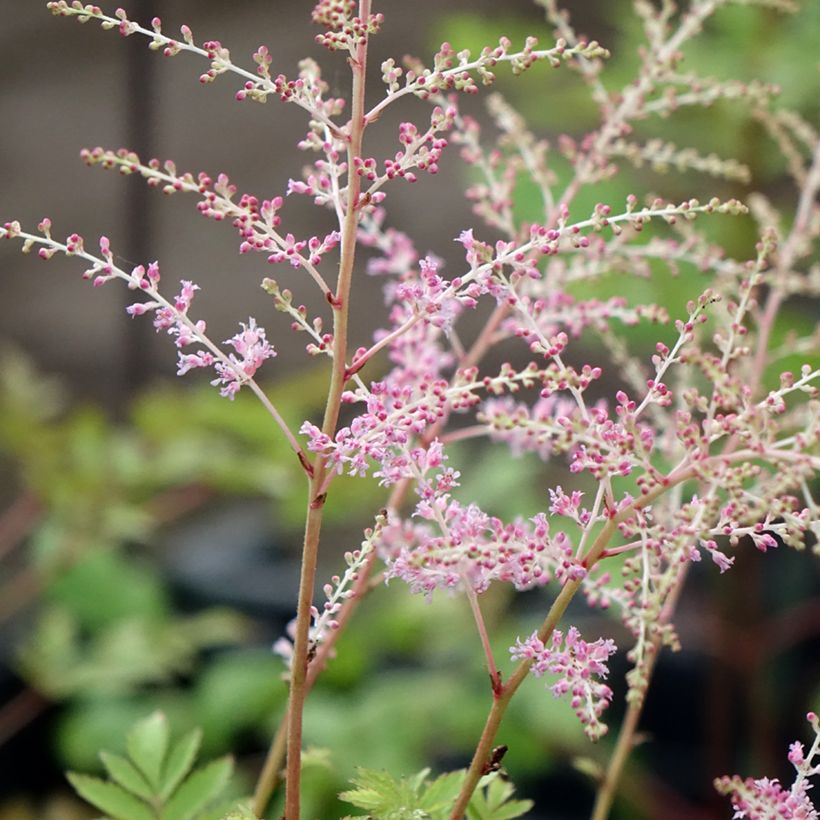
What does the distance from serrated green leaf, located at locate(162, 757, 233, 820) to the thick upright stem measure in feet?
0.51

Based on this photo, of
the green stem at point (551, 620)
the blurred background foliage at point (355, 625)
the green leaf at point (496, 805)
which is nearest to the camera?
the green stem at point (551, 620)

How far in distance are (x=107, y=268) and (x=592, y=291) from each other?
4.33 feet

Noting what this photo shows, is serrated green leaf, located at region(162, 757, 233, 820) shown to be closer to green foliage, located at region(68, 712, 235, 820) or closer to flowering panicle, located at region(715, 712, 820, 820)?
green foliage, located at region(68, 712, 235, 820)

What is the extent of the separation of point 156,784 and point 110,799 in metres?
0.03

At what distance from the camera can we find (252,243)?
1.63 feet

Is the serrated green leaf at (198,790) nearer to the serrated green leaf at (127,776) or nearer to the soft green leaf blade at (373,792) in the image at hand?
the serrated green leaf at (127,776)

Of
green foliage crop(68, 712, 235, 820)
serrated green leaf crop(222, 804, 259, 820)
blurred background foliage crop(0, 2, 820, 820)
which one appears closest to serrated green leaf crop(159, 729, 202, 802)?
green foliage crop(68, 712, 235, 820)

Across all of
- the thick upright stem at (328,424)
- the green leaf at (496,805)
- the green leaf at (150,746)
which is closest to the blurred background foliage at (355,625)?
the green leaf at (150,746)

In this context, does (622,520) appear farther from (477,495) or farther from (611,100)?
(477,495)

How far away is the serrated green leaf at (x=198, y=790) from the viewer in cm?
64

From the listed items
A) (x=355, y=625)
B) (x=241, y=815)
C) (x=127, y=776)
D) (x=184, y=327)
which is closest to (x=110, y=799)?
(x=127, y=776)

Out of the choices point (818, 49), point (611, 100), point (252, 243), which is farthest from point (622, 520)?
point (818, 49)

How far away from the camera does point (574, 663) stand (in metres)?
0.49

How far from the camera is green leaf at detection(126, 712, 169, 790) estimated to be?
0.67m
